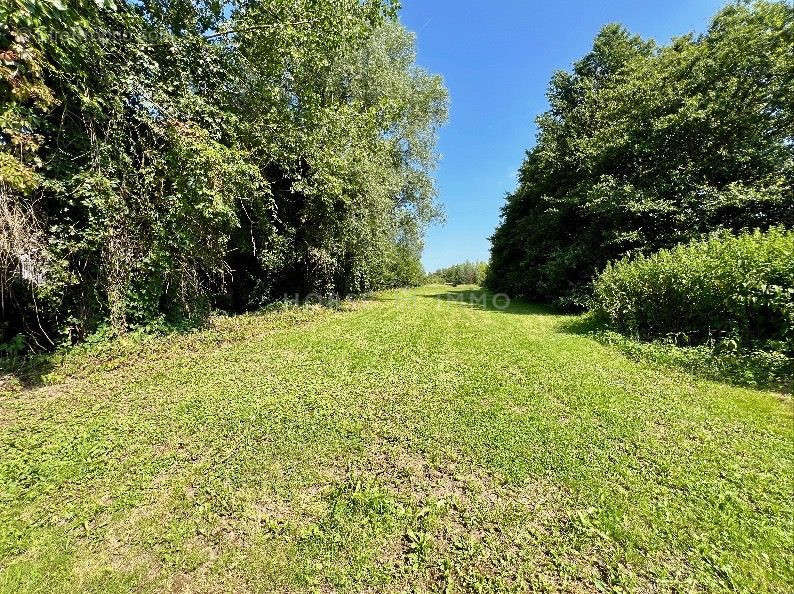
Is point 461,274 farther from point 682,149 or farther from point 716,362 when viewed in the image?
point 716,362

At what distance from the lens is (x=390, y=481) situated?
291 cm

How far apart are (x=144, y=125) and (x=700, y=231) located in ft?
48.7

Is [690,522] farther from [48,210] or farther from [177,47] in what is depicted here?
[177,47]

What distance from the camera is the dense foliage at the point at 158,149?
4.44 meters

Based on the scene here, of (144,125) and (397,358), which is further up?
(144,125)

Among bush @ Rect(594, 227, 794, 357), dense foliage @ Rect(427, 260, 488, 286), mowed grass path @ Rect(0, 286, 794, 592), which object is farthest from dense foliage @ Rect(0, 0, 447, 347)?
dense foliage @ Rect(427, 260, 488, 286)

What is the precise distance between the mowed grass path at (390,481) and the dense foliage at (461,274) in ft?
122

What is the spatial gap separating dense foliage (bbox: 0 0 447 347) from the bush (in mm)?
8259

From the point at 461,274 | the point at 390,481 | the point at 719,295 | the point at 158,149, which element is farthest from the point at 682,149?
the point at 461,274

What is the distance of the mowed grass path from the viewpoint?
2.09 metres

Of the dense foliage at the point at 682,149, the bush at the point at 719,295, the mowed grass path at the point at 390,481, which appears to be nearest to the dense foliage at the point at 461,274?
the dense foliage at the point at 682,149

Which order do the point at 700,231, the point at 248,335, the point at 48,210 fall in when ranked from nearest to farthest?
the point at 48,210 < the point at 248,335 < the point at 700,231

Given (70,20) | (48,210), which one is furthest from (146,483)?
(70,20)

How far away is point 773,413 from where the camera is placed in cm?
390
